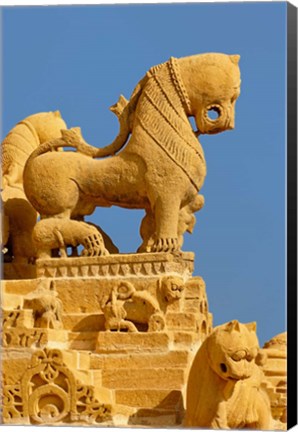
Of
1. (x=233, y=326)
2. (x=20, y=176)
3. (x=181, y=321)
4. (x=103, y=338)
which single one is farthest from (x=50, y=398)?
(x=20, y=176)

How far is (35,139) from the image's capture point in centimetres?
3034

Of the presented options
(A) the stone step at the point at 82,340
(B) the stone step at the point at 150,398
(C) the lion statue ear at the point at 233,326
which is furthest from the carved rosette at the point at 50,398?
(C) the lion statue ear at the point at 233,326

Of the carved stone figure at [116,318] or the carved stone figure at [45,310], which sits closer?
the carved stone figure at [116,318]

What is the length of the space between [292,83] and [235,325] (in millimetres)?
3328

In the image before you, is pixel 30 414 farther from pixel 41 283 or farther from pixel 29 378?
pixel 41 283

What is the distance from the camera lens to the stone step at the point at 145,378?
84.1 ft

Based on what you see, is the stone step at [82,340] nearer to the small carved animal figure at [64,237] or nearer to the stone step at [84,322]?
the stone step at [84,322]

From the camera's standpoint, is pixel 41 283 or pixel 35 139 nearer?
pixel 41 283

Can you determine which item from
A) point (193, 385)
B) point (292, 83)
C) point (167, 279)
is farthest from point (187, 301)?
point (292, 83)

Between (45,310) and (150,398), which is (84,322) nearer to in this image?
(45,310)

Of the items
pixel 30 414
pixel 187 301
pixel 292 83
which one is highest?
pixel 292 83

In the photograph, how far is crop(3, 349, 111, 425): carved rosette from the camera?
82.3 ft

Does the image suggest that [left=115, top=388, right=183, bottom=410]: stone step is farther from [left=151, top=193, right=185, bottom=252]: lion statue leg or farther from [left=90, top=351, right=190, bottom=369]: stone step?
[left=151, top=193, right=185, bottom=252]: lion statue leg

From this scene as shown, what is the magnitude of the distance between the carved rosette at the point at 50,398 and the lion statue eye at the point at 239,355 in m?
1.96
